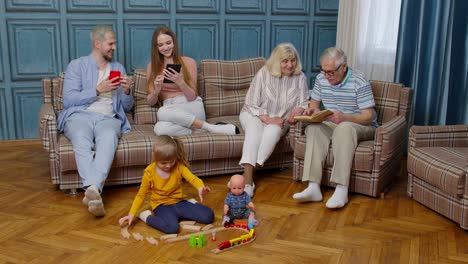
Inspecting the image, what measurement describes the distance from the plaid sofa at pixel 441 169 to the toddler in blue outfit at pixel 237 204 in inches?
41.5

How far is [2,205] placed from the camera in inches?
123

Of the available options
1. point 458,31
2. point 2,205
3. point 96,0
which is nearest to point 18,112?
point 96,0

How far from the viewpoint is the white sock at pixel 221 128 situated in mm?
3645

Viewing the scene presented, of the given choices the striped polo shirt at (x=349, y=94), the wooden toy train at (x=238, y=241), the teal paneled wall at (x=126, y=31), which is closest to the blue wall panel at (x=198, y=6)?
the teal paneled wall at (x=126, y=31)

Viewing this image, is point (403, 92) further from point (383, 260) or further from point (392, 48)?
point (383, 260)

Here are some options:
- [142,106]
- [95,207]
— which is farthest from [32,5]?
[95,207]

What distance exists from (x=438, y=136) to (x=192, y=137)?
62.1 inches

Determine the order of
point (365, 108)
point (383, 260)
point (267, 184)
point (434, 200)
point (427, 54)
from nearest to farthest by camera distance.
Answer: point (383, 260) < point (434, 200) < point (365, 108) < point (267, 184) < point (427, 54)

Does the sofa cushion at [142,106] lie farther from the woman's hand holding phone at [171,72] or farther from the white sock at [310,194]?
the white sock at [310,194]

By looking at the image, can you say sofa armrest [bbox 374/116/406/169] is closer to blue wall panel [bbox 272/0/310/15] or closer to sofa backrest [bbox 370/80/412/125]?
sofa backrest [bbox 370/80/412/125]

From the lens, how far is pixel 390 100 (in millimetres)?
3627

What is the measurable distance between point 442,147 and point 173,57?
6.28ft

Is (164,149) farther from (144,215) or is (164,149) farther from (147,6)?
(147,6)

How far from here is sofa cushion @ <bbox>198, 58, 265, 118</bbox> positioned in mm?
4090
